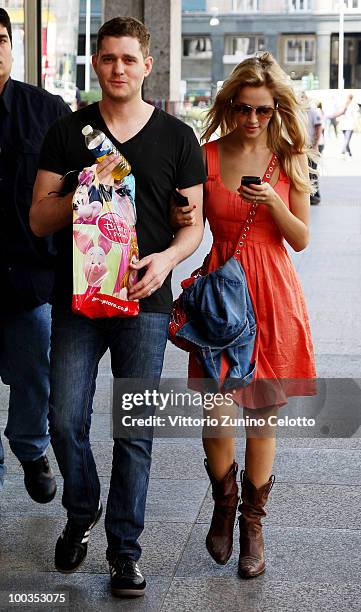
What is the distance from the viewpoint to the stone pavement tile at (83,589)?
4074 millimetres

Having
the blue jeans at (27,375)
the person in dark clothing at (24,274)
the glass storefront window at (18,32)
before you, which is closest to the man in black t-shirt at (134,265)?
the person in dark clothing at (24,274)

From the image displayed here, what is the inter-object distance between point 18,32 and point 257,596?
8.09 m

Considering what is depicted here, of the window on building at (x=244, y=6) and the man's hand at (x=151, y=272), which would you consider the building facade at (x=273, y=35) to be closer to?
the window on building at (x=244, y=6)

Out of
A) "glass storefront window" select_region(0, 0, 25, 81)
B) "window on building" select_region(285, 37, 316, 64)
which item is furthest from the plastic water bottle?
"window on building" select_region(285, 37, 316, 64)

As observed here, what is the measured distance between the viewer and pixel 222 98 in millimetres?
4410

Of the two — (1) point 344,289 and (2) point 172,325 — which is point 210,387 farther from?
(1) point 344,289

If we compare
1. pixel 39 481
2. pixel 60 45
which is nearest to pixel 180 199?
pixel 39 481

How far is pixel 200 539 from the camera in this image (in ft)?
15.6

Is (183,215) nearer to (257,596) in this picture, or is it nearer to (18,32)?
(257,596)

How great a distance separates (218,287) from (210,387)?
382 mm

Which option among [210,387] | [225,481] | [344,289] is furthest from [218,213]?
[344,289]

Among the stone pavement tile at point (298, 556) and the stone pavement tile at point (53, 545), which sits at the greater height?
the stone pavement tile at point (298, 556)

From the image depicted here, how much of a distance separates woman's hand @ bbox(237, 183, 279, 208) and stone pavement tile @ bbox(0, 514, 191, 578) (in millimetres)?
1430

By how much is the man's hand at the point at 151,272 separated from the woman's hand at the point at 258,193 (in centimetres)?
36
